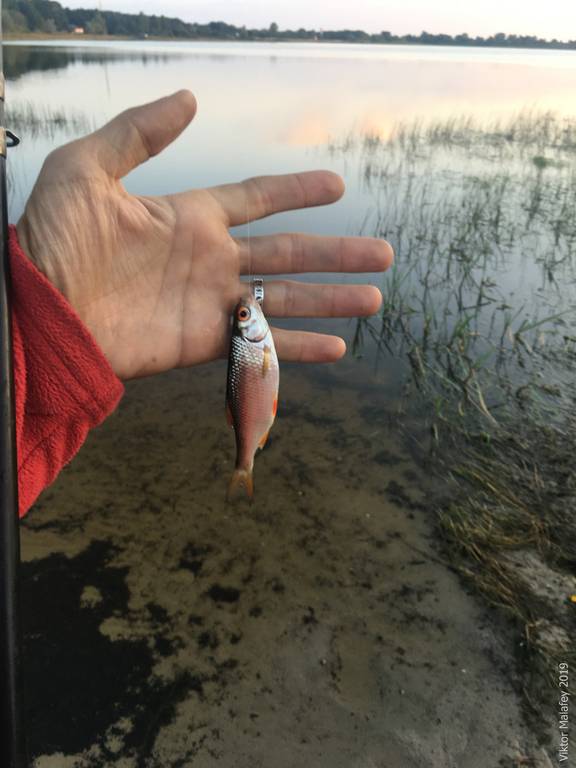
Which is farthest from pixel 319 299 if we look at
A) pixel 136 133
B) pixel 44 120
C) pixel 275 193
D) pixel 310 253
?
pixel 44 120

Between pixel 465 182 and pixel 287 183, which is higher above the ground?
pixel 287 183

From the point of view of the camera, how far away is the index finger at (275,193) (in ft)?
9.61

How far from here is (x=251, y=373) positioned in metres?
2.54

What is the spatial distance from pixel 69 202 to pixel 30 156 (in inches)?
540

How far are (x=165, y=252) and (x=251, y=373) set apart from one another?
0.78m

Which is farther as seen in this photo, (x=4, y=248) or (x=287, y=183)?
(x=287, y=183)

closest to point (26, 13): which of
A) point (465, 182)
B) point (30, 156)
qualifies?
point (30, 156)

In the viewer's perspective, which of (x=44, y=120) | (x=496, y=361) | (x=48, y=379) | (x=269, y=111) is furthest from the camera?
(x=269, y=111)

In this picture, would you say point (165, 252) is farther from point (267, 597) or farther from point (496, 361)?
point (496, 361)

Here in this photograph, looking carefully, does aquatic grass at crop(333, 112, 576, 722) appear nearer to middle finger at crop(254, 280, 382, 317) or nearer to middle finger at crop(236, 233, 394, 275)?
middle finger at crop(254, 280, 382, 317)

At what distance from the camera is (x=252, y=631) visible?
3672mm

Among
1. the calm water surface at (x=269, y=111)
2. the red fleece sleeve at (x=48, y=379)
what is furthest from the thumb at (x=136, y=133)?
the calm water surface at (x=269, y=111)

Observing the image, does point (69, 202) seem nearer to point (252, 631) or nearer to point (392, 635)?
point (252, 631)

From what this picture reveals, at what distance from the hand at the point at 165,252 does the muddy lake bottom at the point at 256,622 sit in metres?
1.85
